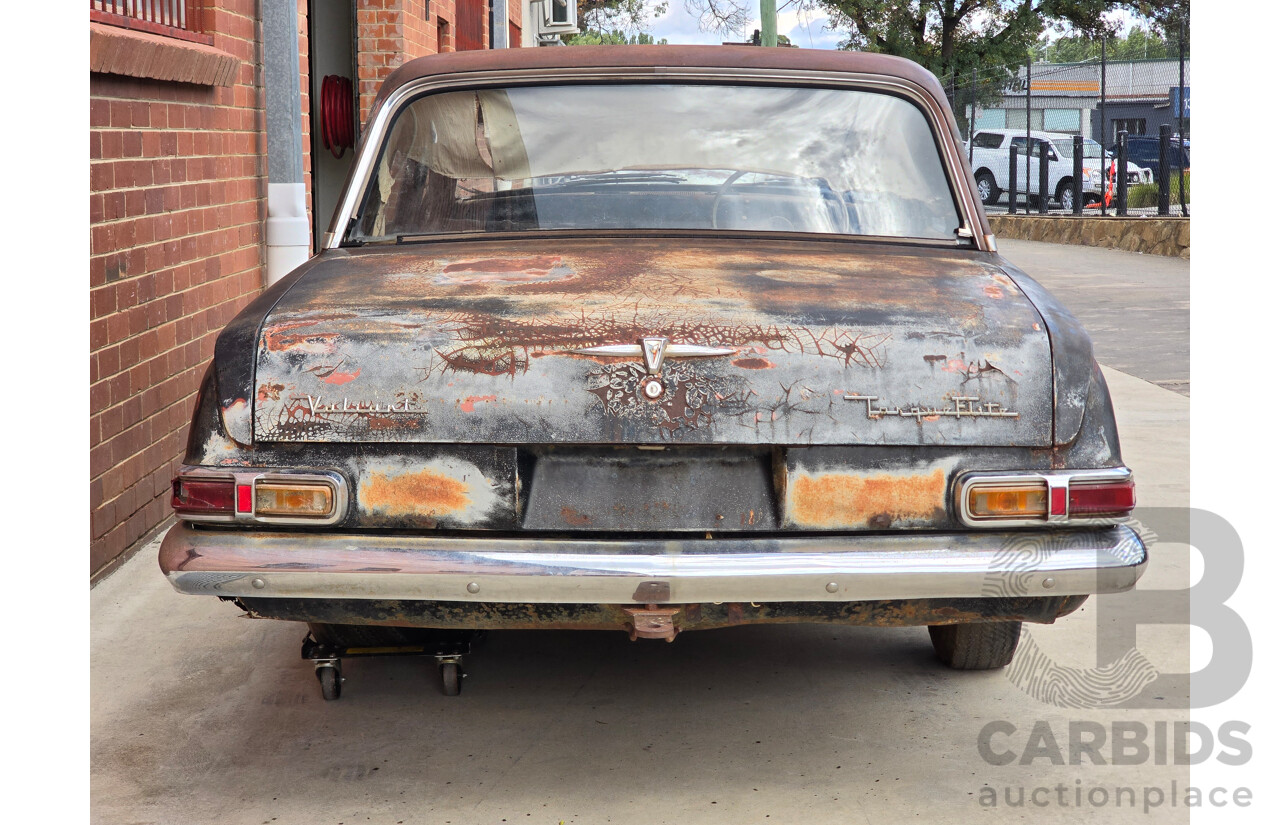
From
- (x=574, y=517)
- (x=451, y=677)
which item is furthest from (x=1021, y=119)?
(x=574, y=517)

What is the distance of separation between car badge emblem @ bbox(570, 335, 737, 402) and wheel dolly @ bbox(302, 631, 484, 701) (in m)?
1.17

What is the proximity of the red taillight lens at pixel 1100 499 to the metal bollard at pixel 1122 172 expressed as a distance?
58.3ft

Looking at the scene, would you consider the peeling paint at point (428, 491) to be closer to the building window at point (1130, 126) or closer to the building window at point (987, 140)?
the building window at point (1130, 126)

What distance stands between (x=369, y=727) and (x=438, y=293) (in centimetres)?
122

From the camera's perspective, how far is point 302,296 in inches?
122

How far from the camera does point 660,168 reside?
385 cm

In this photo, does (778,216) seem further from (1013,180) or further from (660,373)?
(1013,180)

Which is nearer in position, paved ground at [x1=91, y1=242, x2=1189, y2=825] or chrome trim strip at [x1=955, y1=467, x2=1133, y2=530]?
chrome trim strip at [x1=955, y1=467, x2=1133, y2=530]

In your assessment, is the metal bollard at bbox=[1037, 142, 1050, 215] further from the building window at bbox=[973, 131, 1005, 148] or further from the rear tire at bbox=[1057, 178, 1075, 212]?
the building window at bbox=[973, 131, 1005, 148]

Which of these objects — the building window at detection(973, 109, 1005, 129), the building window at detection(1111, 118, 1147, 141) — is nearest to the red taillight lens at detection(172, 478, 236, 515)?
the building window at detection(1111, 118, 1147, 141)

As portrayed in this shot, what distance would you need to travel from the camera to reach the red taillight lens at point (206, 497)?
2766 mm

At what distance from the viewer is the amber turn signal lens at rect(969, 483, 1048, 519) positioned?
2.75m

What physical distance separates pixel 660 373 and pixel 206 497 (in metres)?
1.00

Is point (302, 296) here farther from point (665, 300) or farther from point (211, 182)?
point (211, 182)
